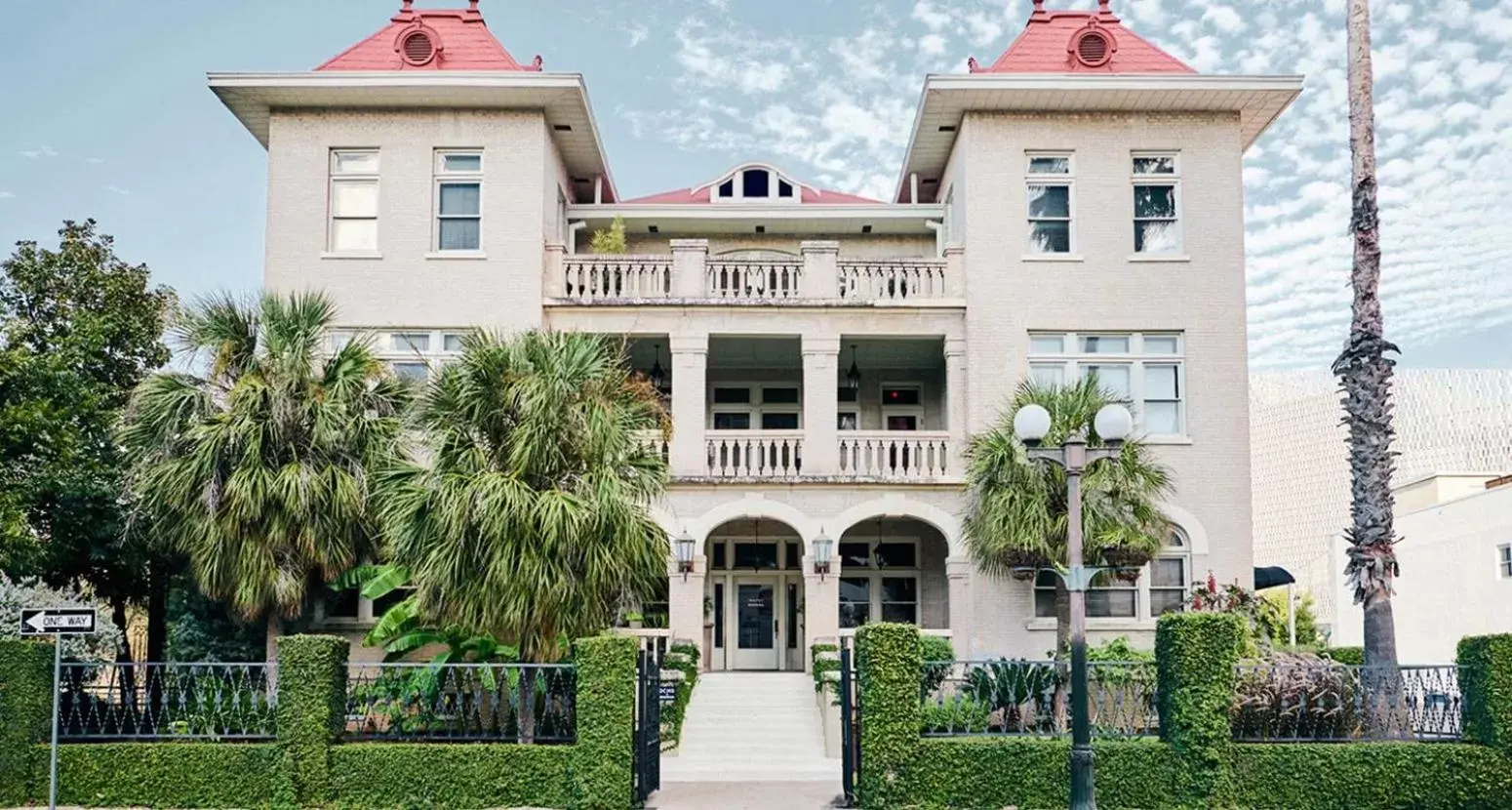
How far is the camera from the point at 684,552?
23.4m

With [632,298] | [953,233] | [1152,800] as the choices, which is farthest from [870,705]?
[953,233]

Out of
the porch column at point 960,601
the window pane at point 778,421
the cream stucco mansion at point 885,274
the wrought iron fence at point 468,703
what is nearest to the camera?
the wrought iron fence at point 468,703

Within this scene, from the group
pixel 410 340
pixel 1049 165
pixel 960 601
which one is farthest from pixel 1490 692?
pixel 410 340

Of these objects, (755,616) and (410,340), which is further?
(755,616)

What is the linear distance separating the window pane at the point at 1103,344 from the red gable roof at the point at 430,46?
1115 cm

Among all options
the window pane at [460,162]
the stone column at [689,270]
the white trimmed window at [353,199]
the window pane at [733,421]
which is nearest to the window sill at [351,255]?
the white trimmed window at [353,199]

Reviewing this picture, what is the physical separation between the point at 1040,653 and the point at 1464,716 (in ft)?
27.0

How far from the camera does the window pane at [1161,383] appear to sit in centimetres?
2402

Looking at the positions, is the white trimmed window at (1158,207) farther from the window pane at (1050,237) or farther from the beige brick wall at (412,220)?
the beige brick wall at (412,220)

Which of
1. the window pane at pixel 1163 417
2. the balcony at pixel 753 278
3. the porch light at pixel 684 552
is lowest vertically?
the porch light at pixel 684 552

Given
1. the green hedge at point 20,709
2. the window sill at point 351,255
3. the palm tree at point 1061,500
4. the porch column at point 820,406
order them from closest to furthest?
1. the green hedge at point 20,709
2. the palm tree at point 1061,500
3. the window sill at point 351,255
4. the porch column at point 820,406

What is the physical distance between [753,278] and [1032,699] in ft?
35.3

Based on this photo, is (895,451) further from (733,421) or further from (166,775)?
(166,775)

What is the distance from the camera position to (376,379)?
804 inches
